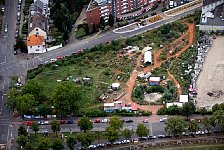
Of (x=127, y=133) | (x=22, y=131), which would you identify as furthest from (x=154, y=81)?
(x=22, y=131)

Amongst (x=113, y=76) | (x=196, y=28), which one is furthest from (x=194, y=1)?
(x=113, y=76)

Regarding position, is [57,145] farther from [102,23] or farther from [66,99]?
[102,23]

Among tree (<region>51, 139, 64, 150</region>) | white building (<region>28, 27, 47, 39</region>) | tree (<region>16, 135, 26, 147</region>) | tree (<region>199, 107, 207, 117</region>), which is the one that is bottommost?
tree (<region>51, 139, 64, 150</region>)

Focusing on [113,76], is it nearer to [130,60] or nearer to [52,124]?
[130,60]

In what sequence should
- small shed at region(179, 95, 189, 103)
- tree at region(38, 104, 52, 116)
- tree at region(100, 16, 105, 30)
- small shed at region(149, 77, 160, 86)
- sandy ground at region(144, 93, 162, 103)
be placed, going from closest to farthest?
tree at region(38, 104, 52, 116) → small shed at region(179, 95, 189, 103) → sandy ground at region(144, 93, 162, 103) → small shed at region(149, 77, 160, 86) → tree at region(100, 16, 105, 30)

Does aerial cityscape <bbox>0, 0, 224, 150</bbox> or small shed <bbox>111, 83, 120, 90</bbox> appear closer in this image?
aerial cityscape <bbox>0, 0, 224, 150</bbox>

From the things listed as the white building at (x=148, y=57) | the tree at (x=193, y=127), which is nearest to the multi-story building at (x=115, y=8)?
the white building at (x=148, y=57)

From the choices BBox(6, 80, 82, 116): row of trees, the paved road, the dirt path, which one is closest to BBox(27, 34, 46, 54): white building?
the paved road

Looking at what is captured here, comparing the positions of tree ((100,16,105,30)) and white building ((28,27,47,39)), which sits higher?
tree ((100,16,105,30))

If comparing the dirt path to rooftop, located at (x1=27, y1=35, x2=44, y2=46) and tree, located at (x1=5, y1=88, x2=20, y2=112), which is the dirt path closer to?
tree, located at (x1=5, y1=88, x2=20, y2=112)
